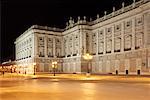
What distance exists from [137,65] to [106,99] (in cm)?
5220

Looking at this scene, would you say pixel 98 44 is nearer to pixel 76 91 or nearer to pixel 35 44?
pixel 35 44

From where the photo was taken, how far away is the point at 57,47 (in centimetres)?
11450

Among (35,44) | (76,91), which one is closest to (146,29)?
(76,91)

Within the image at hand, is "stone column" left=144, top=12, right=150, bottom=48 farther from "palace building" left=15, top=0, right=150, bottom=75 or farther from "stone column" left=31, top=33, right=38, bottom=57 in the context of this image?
"stone column" left=31, top=33, right=38, bottom=57

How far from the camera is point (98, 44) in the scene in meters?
91.8

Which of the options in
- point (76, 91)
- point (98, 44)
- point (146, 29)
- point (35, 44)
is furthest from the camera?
point (35, 44)

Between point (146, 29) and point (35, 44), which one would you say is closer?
point (146, 29)

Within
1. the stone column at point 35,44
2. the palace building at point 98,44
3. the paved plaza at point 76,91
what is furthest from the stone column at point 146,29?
the stone column at point 35,44

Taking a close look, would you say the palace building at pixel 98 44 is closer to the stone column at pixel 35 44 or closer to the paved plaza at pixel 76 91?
the stone column at pixel 35 44

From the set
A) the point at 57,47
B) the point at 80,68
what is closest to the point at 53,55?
the point at 57,47

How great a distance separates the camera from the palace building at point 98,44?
68506 mm

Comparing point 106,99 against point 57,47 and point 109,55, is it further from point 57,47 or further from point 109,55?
point 57,47

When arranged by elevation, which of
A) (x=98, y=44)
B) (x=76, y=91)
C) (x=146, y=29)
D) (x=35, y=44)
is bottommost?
(x=76, y=91)

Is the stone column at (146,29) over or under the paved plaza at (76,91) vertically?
over
